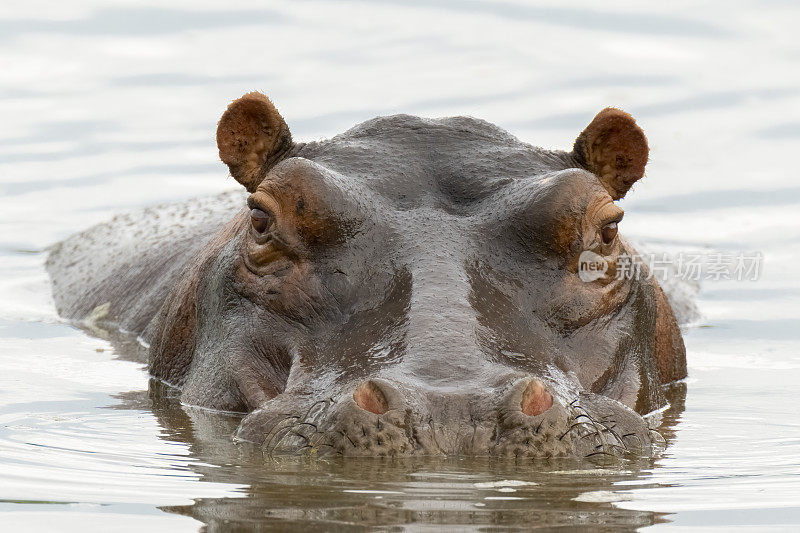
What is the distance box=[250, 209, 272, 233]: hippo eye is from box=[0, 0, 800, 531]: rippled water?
957 millimetres

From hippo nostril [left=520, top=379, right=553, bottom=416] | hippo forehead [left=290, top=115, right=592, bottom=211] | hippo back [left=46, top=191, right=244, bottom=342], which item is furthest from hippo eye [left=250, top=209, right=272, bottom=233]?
hippo back [left=46, top=191, right=244, bottom=342]

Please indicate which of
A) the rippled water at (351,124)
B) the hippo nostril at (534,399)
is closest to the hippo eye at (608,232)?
the rippled water at (351,124)

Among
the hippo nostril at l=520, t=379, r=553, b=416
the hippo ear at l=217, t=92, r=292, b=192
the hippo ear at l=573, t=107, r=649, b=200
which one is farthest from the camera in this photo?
the hippo ear at l=573, t=107, r=649, b=200

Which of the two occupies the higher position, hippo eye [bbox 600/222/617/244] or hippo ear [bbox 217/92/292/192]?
hippo ear [bbox 217/92/292/192]

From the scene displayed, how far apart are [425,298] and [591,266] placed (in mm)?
1142

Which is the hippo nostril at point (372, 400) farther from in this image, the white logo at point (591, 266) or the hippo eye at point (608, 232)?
the hippo eye at point (608, 232)

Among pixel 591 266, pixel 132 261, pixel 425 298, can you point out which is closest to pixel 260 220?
pixel 425 298

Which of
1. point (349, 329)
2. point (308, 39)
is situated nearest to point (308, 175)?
point (349, 329)

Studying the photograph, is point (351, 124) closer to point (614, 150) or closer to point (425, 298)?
point (614, 150)

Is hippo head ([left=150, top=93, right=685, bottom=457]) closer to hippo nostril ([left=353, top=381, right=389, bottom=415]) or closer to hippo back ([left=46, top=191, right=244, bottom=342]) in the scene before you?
hippo nostril ([left=353, top=381, right=389, bottom=415])

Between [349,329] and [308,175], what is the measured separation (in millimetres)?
868

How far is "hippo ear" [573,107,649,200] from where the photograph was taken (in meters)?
8.72

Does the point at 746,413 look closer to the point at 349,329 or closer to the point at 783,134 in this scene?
the point at 349,329

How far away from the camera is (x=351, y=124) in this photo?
62.4 feet
